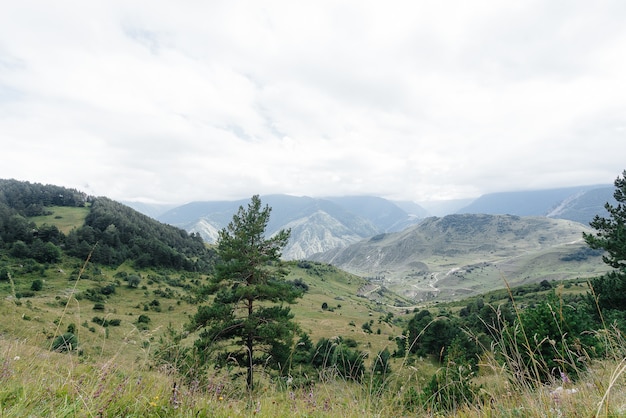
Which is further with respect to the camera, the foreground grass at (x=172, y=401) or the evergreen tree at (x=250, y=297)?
the evergreen tree at (x=250, y=297)

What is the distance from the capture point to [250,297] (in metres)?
20.0

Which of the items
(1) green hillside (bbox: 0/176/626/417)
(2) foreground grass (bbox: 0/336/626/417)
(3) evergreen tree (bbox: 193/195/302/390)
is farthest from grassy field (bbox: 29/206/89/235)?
(2) foreground grass (bbox: 0/336/626/417)

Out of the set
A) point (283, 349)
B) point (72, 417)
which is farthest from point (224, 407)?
point (283, 349)

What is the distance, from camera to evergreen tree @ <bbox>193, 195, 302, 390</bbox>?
19.0m

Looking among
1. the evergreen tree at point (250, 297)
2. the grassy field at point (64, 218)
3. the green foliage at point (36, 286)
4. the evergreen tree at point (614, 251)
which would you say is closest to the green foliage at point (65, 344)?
the evergreen tree at point (250, 297)

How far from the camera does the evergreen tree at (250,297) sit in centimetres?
1898

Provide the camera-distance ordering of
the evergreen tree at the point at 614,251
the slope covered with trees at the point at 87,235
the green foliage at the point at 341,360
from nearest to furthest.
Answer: the green foliage at the point at 341,360
the evergreen tree at the point at 614,251
the slope covered with trees at the point at 87,235

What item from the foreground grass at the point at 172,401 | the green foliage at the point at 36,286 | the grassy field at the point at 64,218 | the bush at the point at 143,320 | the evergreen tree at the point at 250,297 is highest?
the grassy field at the point at 64,218

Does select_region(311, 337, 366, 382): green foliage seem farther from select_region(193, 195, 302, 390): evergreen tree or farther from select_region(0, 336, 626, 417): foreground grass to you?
select_region(193, 195, 302, 390): evergreen tree

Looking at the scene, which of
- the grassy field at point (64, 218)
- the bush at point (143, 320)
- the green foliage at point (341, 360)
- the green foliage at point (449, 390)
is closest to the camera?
the green foliage at point (449, 390)

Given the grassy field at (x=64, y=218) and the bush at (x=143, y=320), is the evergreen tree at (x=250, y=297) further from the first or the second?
the grassy field at (x=64, y=218)

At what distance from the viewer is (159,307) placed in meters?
62.0

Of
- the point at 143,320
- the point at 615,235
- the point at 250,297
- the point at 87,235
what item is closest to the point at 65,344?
the point at 250,297

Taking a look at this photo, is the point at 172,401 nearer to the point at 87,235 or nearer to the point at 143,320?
the point at 143,320
